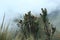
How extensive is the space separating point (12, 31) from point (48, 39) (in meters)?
12.4

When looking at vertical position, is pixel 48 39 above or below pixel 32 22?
below

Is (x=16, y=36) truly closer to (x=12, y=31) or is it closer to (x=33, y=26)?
(x=12, y=31)

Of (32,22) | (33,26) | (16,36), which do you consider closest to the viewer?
(16,36)

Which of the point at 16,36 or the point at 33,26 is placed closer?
the point at 16,36

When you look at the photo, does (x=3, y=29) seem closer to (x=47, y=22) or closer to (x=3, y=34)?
(x=3, y=34)

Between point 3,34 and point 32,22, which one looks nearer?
point 3,34

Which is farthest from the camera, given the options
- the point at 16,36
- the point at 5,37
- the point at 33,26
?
the point at 33,26

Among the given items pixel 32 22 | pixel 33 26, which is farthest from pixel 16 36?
pixel 32 22

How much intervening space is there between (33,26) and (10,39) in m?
12.3

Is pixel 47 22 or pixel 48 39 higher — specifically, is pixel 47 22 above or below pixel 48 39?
above

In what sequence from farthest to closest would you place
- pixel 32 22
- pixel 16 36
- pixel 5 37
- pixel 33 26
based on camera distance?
1. pixel 32 22
2. pixel 33 26
3. pixel 16 36
4. pixel 5 37

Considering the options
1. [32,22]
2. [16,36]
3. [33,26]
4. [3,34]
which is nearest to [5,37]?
[3,34]

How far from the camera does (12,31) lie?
3771 mm

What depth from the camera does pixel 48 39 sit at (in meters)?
16.0
